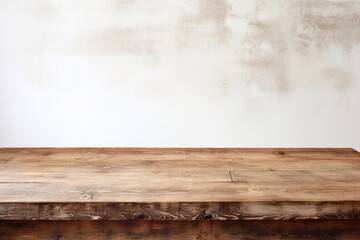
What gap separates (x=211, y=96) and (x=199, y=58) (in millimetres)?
314

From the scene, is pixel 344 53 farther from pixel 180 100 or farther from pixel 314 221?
pixel 314 221


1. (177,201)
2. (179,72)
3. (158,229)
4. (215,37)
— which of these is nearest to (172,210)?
(177,201)

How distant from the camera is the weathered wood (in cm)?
117

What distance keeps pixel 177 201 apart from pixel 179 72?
5.96ft

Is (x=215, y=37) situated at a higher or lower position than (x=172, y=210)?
higher

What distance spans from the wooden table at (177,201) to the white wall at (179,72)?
4.48ft

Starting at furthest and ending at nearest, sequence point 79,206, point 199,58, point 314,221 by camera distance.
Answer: point 199,58 < point 314,221 < point 79,206

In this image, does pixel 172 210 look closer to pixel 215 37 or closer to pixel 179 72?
pixel 179 72

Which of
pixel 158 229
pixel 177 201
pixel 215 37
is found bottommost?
pixel 158 229

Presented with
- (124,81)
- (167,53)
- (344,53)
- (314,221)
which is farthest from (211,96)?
(314,221)

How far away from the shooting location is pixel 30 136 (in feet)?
9.29

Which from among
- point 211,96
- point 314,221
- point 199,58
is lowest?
point 314,221

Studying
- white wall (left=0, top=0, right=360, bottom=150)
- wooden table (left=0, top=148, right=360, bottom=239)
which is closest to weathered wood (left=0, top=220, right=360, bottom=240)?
wooden table (left=0, top=148, right=360, bottom=239)

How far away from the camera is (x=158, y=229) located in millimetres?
1181
